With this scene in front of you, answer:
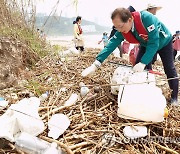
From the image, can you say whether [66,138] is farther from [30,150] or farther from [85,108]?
[85,108]

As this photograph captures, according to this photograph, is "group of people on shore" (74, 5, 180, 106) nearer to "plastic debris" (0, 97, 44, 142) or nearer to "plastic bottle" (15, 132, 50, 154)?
"plastic debris" (0, 97, 44, 142)

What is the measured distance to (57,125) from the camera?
2.27 metres

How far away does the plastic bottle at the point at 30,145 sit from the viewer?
6.60ft

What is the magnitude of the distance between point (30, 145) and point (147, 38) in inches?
61.1

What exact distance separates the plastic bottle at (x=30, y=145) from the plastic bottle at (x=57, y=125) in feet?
0.46

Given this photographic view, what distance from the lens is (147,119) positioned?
2.31 meters

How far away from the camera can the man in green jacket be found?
8.51 feet

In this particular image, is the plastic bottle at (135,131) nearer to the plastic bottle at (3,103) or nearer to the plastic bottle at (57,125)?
the plastic bottle at (57,125)

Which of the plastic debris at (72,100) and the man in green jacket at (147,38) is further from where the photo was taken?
the plastic debris at (72,100)

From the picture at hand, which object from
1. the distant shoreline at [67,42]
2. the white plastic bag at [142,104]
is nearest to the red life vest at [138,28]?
the white plastic bag at [142,104]

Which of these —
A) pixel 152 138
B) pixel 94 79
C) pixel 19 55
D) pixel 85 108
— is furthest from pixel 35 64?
pixel 152 138

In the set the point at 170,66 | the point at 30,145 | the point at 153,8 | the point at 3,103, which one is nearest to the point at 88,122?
the point at 30,145

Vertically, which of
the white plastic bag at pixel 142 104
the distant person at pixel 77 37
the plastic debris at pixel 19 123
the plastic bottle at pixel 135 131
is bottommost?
the plastic bottle at pixel 135 131

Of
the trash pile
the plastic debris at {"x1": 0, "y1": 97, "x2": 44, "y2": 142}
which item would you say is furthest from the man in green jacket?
the plastic debris at {"x1": 0, "y1": 97, "x2": 44, "y2": 142}
